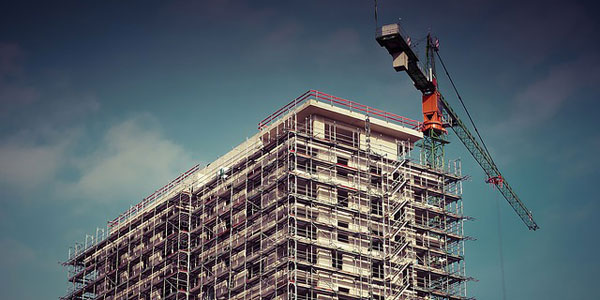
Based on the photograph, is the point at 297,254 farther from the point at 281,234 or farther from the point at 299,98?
the point at 299,98

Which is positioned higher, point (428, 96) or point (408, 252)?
point (428, 96)

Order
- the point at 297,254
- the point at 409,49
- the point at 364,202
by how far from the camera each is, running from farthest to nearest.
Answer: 1. the point at 409,49
2. the point at 364,202
3. the point at 297,254

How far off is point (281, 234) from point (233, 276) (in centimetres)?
730

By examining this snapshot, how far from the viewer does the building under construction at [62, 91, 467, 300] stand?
3691 inches

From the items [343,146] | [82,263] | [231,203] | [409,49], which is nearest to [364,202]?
[343,146]

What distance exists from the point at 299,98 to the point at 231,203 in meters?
11.2

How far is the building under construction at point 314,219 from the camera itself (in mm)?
93750

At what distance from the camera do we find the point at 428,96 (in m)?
128

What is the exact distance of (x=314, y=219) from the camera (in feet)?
311

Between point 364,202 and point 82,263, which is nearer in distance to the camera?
point 364,202

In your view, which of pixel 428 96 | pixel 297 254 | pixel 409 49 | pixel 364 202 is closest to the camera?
pixel 297 254

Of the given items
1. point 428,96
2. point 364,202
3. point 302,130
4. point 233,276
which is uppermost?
point 428,96

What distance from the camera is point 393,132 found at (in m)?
103

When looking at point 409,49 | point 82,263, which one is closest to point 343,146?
point 409,49
